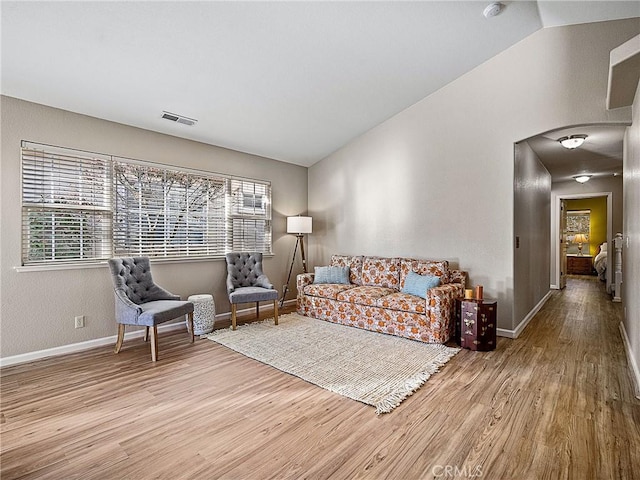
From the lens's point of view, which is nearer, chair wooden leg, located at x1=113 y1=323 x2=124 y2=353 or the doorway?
chair wooden leg, located at x1=113 y1=323 x2=124 y2=353

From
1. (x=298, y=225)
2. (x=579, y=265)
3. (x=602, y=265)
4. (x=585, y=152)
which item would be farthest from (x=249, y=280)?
(x=579, y=265)

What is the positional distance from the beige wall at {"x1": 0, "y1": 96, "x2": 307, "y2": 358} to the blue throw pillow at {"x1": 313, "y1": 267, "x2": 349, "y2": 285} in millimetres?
1524

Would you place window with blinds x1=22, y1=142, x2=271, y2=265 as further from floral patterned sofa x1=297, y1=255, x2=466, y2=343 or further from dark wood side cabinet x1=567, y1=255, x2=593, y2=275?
dark wood side cabinet x1=567, y1=255, x2=593, y2=275

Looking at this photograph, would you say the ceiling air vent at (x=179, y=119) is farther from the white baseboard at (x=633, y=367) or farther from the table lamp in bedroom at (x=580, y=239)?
the table lamp in bedroom at (x=580, y=239)

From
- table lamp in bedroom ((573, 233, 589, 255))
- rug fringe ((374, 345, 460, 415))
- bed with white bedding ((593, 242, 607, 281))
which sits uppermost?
table lamp in bedroom ((573, 233, 589, 255))

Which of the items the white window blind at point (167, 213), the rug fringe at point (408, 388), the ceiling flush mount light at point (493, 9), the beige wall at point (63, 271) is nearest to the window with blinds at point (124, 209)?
the white window blind at point (167, 213)

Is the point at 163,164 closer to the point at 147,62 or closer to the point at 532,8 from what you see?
the point at 147,62

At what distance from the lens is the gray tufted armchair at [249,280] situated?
4438 millimetres

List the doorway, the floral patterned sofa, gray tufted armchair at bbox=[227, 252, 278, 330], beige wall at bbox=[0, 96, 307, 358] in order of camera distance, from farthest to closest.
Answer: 1. the doorway
2. gray tufted armchair at bbox=[227, 252, 278, 330]
3. the floral patterned sofa
4. beige wall at bbox=[0, 96, 307, 358]

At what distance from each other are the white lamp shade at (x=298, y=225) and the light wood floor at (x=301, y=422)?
2603mm

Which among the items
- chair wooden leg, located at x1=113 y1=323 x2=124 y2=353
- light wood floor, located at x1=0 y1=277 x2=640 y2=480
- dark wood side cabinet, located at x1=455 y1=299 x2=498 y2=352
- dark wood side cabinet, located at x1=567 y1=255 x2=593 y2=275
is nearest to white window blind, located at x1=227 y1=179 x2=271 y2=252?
chair wooden leg, located at x1=113 y1=323 x2=124 y2=353

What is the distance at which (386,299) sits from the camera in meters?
4.14

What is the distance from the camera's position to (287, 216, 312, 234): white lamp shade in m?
5.56

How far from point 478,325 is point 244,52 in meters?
3.60
